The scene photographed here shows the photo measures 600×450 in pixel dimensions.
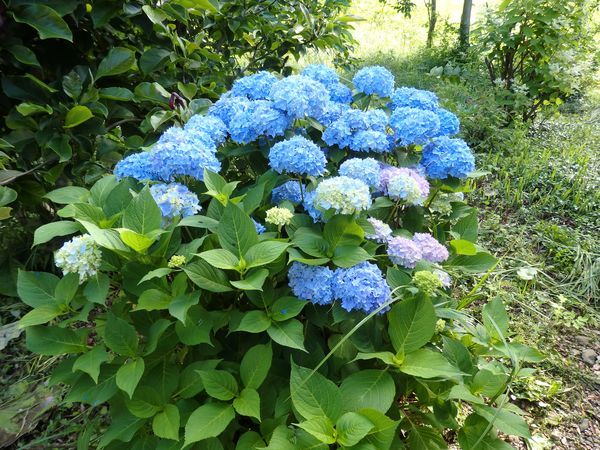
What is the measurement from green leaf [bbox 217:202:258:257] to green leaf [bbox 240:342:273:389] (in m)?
0.24

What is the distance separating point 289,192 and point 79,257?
63cm

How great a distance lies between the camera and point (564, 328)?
2332 millimetres

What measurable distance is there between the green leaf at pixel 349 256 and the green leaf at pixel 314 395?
28 cm

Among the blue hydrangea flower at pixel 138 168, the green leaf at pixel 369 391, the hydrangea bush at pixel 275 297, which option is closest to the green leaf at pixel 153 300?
the hydrangea bush at pixel 275 297

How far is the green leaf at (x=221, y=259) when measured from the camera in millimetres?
1039

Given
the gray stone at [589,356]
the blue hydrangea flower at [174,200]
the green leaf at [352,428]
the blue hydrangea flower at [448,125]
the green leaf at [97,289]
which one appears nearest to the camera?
the green leaf at [352,428]

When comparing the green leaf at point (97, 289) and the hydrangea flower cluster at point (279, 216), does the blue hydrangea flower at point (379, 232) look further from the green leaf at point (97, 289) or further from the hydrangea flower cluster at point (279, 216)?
the green leaf at point (97, 289)

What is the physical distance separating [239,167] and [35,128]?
2.45 feet

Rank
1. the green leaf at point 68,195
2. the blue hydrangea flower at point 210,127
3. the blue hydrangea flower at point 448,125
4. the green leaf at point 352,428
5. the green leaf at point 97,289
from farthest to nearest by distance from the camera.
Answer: the blue hydrangea flower at point 448,125 → the blue hydrangea flower at point 210,127 → the green leaf at point 68,195 → the green leaf at point 97,289 → the green leaf at point 352,428

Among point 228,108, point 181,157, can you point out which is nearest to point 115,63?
point 228,108

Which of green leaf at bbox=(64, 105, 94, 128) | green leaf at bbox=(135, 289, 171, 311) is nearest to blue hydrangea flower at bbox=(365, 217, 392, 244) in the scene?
green leaf at bbox=(135, 289, 171, 311)

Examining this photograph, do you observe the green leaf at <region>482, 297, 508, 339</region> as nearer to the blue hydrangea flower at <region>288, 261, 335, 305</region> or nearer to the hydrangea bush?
the hydrangea bush

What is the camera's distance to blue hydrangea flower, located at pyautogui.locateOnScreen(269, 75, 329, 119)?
1.36 metres

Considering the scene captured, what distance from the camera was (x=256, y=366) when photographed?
44.1 inches
